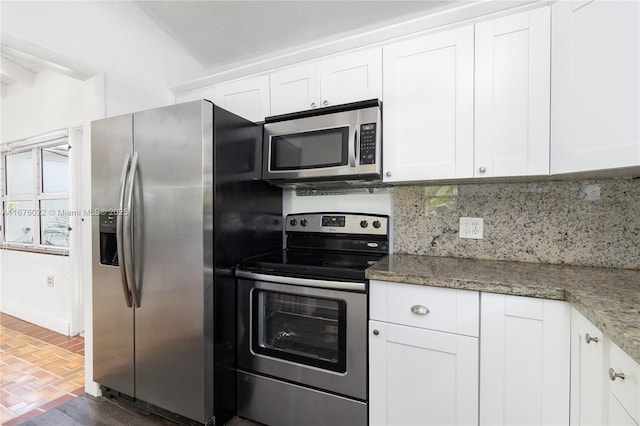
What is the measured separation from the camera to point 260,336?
1.75 metres

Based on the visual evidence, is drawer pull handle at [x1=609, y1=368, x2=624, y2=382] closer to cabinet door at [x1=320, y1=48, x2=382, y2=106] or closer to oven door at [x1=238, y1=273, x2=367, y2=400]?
oven door at [x1=238, y1=273, x2=367, y2=400]

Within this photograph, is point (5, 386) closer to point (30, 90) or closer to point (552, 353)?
point (30, 90)

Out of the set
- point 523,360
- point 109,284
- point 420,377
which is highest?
point 109,284

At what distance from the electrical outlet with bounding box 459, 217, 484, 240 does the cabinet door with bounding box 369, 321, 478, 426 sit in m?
0.72

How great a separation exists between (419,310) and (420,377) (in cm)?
30

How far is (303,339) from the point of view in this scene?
169cm

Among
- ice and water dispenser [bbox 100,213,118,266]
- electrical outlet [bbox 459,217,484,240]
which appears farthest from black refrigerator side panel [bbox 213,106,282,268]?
electrical outlet [bbox 459,217,484,240]

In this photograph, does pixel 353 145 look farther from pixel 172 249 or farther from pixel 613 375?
pixel 613 375

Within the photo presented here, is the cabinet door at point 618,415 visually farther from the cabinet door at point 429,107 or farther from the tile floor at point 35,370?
the tile floor at point 35,370

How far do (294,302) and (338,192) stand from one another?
0.87 m

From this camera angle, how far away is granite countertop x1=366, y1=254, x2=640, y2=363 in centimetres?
85

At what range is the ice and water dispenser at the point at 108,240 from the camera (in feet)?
6.13

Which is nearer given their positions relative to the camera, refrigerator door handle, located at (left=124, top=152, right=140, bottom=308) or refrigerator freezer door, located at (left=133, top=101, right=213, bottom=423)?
refrigerator freezer door, located at (left=133, top=101, right=213, bottom=423)

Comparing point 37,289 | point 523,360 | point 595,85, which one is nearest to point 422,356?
point 523,360
